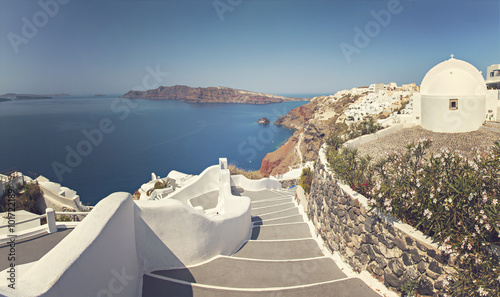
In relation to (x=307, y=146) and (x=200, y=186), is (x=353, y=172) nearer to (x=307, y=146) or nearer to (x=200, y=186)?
(x=200, y=186)

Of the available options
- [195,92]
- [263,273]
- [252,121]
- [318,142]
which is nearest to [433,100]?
[263,273]

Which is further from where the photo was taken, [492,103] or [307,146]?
[307,146]

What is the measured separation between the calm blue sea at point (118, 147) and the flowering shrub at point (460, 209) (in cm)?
3896

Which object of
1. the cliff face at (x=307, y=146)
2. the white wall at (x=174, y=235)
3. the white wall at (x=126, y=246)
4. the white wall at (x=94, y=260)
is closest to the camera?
the white wall at (x=94, y=260)

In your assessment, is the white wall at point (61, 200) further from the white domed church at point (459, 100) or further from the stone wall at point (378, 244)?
the white domed church at point (459, 100)


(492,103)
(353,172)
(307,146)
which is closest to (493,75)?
(492,103)

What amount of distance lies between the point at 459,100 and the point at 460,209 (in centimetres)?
855

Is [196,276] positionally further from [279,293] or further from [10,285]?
[10,285]

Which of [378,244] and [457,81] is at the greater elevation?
[457,81]

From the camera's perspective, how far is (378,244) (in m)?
4.73

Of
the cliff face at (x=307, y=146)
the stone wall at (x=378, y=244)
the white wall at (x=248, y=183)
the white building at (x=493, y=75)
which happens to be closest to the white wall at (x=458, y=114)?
the stone wall at (x=378, y=244)

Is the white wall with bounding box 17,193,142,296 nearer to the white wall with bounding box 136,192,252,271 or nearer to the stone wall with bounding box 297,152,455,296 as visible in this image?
the white wall with bounding box 136,192,252,271

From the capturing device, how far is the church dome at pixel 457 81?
10203 millimetres

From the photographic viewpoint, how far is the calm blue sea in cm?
4456
